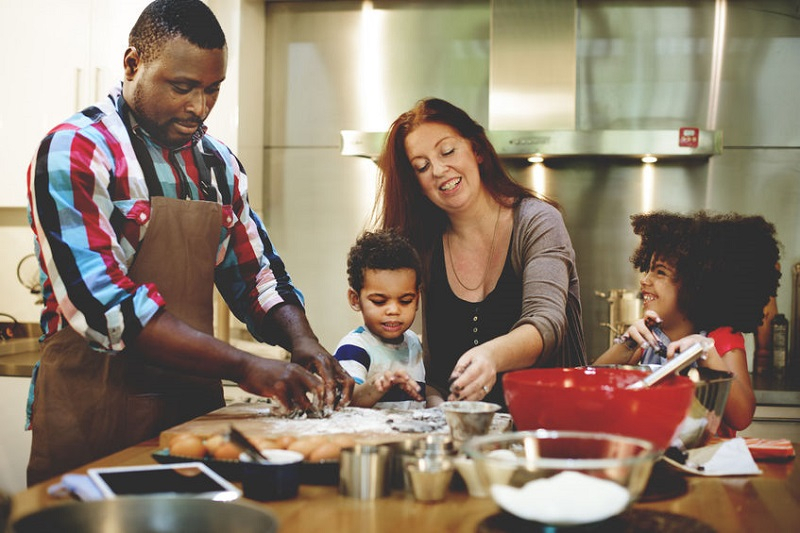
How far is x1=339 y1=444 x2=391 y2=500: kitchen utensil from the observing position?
1043mm

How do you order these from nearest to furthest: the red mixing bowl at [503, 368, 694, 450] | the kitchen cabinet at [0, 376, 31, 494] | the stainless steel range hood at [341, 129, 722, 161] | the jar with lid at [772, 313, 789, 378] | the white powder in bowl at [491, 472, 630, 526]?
1. the white powder in bowl at [491, 472, 630, 526]
2. the red mixing bowl at [503, 368, 694, 450]
3. the kitchen cabinet at [0, 376, 31, 494]
4. the stainless steel range hood at [341, 129, 722, 161]
5. the jar with lid at [772, 313, 789, 378]

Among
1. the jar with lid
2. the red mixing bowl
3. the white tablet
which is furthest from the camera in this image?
the jar with lid

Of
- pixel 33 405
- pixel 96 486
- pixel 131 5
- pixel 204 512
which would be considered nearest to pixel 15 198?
pixel 131 5

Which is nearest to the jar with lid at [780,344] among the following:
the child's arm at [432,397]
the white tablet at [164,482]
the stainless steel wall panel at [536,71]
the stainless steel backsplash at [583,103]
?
the stainless steel backsplash at [583,103]

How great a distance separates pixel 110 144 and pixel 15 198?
2.10 meters

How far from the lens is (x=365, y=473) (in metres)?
1.04

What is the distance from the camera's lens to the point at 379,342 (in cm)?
199

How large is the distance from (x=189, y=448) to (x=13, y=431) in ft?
7.13

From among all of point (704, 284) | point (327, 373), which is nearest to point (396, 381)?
point (327, 373)

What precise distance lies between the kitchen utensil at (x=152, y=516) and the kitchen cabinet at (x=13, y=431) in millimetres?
2417

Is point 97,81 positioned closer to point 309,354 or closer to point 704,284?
point 309,354

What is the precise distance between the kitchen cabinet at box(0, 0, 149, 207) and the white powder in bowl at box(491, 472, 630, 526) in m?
2.89

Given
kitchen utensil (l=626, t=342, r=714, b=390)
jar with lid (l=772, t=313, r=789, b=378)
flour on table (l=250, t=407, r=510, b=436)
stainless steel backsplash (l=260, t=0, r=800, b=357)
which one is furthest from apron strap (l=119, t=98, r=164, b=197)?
jar with lid (l=772, t=313, r=789, b=378)

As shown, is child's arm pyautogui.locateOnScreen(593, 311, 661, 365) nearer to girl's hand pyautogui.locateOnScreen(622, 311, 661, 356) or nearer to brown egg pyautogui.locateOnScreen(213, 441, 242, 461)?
girl's hand pyautogui.locateOnScreen(622, 311, 661, 356)
